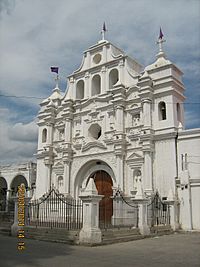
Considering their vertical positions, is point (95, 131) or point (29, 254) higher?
point (95, 131)

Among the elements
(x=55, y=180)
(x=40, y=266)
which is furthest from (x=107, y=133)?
(x=40, y=266)

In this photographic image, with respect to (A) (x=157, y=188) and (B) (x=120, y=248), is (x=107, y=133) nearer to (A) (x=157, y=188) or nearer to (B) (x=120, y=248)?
(A) (x=157, y=188)

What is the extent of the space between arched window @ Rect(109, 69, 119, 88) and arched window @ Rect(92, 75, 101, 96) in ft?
3.72

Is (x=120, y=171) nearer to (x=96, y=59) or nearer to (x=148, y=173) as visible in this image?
(x=148, y=173)

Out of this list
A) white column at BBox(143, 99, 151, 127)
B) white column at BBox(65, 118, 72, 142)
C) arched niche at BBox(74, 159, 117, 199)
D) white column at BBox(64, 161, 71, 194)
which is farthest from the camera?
white column at BBox(65, 118, 72, 142)

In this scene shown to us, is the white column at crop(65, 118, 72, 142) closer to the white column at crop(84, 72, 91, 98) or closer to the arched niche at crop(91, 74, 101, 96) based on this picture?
the white column at crop(84, 72, 91, 98)

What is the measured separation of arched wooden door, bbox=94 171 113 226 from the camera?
19.4 m

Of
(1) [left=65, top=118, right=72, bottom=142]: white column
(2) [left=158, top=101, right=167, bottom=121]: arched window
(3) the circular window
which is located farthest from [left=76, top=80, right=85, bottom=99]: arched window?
(2) [left=158, top=101, right=167, bottom=121]: arched window

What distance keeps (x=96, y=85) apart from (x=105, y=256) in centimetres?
1591

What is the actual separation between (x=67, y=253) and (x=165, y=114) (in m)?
11.4

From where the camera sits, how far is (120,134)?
19250mm

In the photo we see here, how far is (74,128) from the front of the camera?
894 inches

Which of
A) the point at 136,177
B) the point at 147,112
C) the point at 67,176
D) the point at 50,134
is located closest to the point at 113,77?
the point at 147,112

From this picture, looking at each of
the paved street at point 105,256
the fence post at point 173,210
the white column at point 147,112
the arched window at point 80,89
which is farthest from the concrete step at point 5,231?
the arched window at point 80,89
